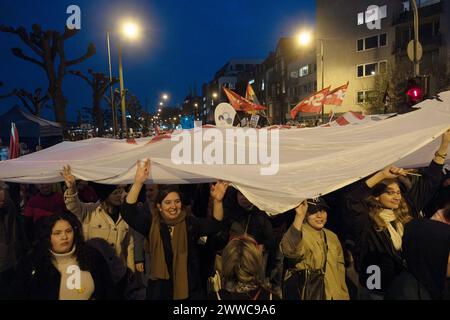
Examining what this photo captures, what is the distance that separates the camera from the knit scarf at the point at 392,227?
3.66m

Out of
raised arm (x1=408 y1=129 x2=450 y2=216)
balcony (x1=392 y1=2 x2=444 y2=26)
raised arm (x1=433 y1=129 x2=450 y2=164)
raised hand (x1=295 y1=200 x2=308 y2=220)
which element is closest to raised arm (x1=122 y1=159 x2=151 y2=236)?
raised hand (x1=295 y1=200 x2=308 y2=220)

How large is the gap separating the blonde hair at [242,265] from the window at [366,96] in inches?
1396

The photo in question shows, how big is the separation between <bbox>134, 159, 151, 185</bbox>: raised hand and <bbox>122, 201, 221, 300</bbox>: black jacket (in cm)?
26

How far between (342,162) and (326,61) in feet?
138

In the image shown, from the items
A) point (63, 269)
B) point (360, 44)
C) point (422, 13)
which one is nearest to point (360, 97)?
point (360, 44)

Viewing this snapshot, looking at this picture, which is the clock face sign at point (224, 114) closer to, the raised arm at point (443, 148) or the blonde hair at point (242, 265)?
the raised arm at point (443, 148)

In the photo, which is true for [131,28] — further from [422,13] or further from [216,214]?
[422,13]

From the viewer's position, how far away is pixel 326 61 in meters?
43.1

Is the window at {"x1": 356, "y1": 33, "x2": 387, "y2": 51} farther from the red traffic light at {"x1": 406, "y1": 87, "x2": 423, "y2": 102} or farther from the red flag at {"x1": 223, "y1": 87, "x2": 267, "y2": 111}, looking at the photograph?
the red traffic light at {"x1": 406, "y1": 87, "x2": 423, "y2": 102}

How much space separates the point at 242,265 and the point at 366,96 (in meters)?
39.3

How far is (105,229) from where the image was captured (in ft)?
15.5

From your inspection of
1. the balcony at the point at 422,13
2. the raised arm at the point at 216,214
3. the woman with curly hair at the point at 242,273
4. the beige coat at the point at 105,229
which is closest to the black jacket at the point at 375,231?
the woman with curly hair at the point at 242,273
